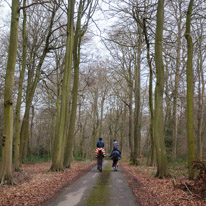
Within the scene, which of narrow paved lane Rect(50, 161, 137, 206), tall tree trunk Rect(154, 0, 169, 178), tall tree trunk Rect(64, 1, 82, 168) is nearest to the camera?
narrow paved lane Rect(50, 161, 137, 206)

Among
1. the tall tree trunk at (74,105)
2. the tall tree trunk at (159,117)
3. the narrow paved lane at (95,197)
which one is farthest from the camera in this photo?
the tall tree trunk at (74,105)

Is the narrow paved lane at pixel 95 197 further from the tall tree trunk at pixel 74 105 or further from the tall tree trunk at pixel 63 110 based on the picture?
the tall tree trunk at pixel 74 105

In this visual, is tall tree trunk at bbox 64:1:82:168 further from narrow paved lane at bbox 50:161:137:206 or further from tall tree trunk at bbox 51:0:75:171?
narrow paved lane at bbox 50:161:137:206

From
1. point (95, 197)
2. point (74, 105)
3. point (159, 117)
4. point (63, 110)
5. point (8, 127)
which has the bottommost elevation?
point (95, 197)

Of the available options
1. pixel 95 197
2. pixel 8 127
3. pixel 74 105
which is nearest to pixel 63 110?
pixel 74 105

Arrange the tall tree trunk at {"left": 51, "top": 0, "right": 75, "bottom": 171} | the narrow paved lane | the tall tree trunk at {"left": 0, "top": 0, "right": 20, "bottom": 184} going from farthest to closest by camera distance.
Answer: the tall tree trunk at {"left": 51, "top": 0, "right": 75, "bottom": 171} < the tall tree trunk at {"left": 0, "top": 0, "right": 20, "bottom": 184} < the narrow paved lane

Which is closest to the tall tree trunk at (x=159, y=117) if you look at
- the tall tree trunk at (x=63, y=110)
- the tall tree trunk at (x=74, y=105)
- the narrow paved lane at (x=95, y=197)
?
the narrow paved lane at (x=95, y=197)

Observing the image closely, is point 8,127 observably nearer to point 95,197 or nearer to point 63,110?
point 95,197

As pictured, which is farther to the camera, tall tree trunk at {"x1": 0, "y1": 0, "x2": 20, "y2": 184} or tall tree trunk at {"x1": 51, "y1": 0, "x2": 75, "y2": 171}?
tall tree trunk at {"x1": 51, "y1": 0, "x2": 75, "y2": 171}

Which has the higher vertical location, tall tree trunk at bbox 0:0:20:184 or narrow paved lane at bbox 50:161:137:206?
tall tree trunk at bbox 0:0:20:184

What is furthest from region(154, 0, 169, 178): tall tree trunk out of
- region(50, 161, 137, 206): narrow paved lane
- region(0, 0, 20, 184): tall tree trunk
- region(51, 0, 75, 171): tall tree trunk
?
region(0, 0, 20, 184): tall tree trunk

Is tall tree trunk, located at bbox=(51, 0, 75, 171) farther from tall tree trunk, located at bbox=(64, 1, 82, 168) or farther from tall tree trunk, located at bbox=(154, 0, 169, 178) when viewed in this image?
tall tree trunk, located at bbox=(154, 0, 169, 178)

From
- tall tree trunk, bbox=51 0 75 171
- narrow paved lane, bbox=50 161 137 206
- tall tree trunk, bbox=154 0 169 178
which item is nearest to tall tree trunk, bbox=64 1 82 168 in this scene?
tall tree trunk, bbox=51 0 75 171

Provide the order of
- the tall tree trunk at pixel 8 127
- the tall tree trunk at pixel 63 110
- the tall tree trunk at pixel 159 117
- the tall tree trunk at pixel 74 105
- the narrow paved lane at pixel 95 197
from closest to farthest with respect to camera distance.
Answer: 1. the narrow paved lane at pixel 95 197
2. the tall tree trunk at pixel 8 127
3. the tall tree trunk at pixel 159 117
4. the tall tree trunk at pixel 63 110
5. the tall tree trunk at pixel 74 105
